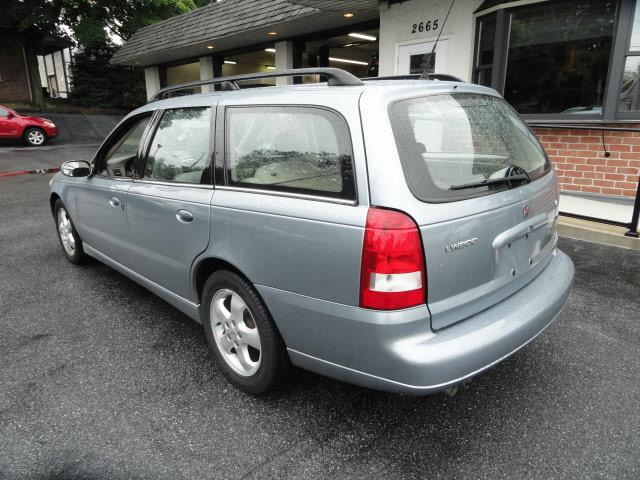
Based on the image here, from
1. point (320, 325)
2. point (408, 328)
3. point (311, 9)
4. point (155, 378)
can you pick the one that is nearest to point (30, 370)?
point (155, 378)

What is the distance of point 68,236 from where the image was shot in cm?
468

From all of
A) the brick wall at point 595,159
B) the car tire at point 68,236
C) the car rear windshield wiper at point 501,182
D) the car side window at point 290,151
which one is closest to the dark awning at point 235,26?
the brick wall at point 595,159

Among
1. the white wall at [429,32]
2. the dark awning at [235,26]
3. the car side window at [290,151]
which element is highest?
the dark awning at [235,26]

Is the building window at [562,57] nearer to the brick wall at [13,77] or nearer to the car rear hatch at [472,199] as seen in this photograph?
the car rear hatch at [472,199]

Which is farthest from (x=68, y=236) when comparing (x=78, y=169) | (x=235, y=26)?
(x=235, y=26)

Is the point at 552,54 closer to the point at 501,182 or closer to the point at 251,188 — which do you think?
the point at 501,182

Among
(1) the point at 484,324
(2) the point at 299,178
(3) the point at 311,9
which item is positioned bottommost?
(1) the point at 484,324

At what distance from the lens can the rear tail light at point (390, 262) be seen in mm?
1909

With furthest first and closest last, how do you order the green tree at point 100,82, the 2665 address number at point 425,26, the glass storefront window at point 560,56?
1. the green tree at point 100,82
2. the 2665 address number at point 425,26
3. the glass storefront window at point 560,56

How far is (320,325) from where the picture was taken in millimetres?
2111

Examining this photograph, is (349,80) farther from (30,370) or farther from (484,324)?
(30,370)

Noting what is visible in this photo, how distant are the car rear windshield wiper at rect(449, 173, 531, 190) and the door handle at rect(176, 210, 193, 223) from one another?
147 centimetres

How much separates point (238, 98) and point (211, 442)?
5.96 ft

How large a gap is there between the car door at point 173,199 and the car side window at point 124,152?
290 mm
